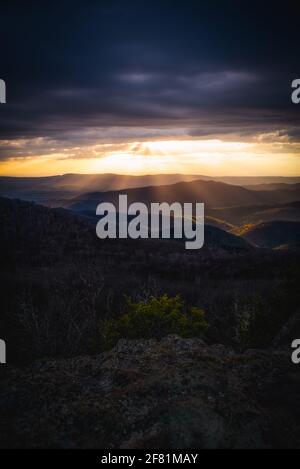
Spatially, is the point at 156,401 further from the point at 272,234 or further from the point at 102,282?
the point at 272,234

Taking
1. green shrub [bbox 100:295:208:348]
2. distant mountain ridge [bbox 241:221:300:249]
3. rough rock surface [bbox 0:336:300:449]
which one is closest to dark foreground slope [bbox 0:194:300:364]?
green shrub [bbox 100:295:208:348]

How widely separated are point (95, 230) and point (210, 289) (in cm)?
3404

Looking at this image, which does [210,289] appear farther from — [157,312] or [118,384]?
[118,384]

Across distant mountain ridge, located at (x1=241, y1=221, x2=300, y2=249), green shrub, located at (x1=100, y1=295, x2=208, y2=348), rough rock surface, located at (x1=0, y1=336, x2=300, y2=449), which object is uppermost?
distant mountain ridge, located at (x1=241, y1=221, x2=300, y2=249)

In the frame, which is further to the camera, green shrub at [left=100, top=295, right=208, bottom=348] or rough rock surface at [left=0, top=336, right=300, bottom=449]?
green shrub at [left=100, top=295, right=208, bottom=348]

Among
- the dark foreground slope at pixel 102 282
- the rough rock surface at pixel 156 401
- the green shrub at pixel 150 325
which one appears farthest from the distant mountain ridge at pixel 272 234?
the rough rock surface at pixel 156 401

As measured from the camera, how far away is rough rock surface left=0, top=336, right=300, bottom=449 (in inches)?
258

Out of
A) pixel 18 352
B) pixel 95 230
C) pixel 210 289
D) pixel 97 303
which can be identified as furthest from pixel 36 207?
pixel 18 352

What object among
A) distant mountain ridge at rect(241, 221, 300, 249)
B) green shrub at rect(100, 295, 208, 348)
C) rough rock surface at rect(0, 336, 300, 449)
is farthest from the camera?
distant mountain ridge at rect(241, 221, 300, 249)

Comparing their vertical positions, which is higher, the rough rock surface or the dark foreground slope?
the dark foreground slope

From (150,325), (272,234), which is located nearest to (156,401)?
(150,325)

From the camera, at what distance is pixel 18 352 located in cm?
1270

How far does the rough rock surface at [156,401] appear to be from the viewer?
6.56m

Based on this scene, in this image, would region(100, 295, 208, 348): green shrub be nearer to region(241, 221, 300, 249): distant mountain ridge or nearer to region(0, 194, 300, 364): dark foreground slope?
region(0, 194, 300, 364): dark foreground slope
